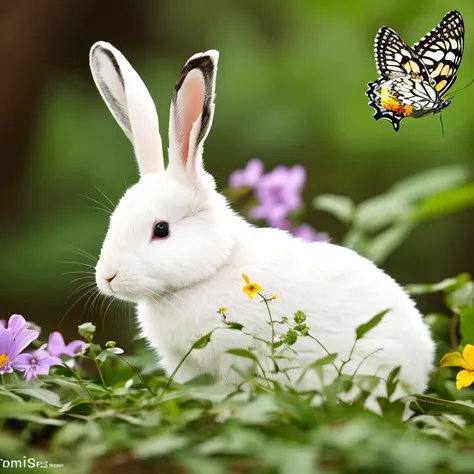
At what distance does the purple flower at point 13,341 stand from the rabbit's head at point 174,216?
318 millimetres

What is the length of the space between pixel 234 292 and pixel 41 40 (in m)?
5.46

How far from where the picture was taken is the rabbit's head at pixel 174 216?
282 centimetres

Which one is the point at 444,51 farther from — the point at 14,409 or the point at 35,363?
the point at 14,409

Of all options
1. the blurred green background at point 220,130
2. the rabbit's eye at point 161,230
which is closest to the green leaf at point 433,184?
the rabbit's eye at point 161,230

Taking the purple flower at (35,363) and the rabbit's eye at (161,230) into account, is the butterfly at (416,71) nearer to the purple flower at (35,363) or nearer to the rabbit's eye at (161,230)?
the rabbit's eye at (161,230)

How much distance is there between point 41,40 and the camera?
7676 millimetres

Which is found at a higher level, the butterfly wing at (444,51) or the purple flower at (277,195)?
the butterfly wing at (444,51)

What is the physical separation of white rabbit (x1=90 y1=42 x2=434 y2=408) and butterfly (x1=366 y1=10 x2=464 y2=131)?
0.50m

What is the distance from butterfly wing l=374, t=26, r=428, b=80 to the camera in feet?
9.05

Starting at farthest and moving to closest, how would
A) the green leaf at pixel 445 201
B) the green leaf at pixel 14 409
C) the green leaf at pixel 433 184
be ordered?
the green leaf at pixel 433 184
the green leaf at pixel 445 201
the green leaf at pixel 14 409

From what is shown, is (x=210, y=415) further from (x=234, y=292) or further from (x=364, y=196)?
(x=364, y=196)

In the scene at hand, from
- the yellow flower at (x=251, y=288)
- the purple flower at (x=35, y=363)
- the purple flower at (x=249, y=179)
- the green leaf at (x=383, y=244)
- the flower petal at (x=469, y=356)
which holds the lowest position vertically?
the purple flower at (x=35, y=363)

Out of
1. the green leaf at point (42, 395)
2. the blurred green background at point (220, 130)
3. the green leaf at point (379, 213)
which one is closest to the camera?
the green leaf at point (42, 395)

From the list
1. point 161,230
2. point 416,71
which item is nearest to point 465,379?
point 416,71
